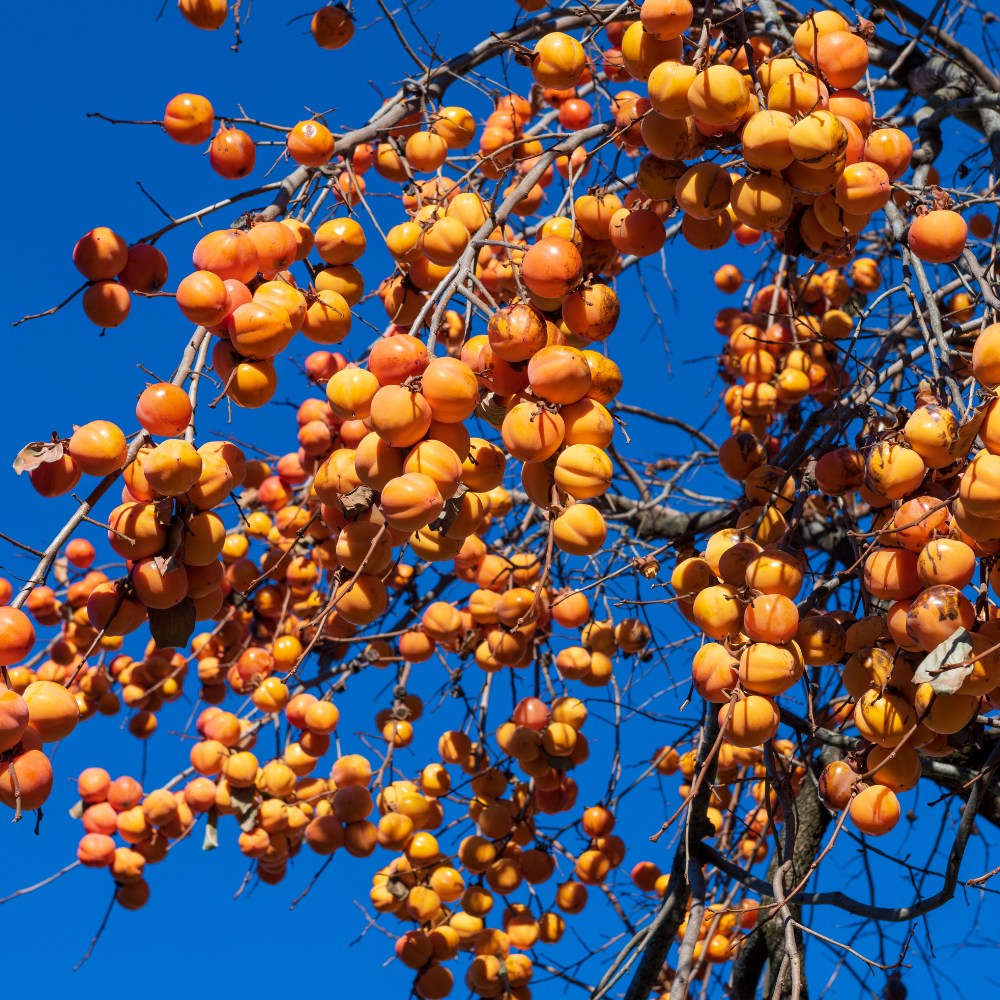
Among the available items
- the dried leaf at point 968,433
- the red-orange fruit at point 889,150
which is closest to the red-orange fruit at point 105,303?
the red-orange fruit at point 889,150

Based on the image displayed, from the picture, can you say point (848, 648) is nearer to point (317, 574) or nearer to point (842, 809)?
point (842, 809)

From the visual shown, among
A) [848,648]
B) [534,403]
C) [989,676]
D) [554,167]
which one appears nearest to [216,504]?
[534,403]

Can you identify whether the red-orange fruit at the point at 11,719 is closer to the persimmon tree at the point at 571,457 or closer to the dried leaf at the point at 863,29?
the persimmon tree at the point at 571,457

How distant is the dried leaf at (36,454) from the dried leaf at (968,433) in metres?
1.36

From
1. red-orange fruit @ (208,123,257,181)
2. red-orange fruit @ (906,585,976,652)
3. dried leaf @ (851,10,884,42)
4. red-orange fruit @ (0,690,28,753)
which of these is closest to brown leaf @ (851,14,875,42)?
dried leaf @ (851,10,884,42)

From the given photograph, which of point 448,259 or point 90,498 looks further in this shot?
point 448,259

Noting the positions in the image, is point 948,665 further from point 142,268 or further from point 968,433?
point 142,268

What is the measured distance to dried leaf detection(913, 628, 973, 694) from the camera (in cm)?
129

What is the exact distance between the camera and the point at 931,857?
1.90 meters

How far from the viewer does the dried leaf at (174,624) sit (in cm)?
172

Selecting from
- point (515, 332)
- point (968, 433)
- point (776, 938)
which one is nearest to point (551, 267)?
point (515, 332)

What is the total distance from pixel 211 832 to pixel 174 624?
1.68 meters

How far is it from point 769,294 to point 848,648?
206 centimetres

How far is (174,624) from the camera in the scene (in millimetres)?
1720
